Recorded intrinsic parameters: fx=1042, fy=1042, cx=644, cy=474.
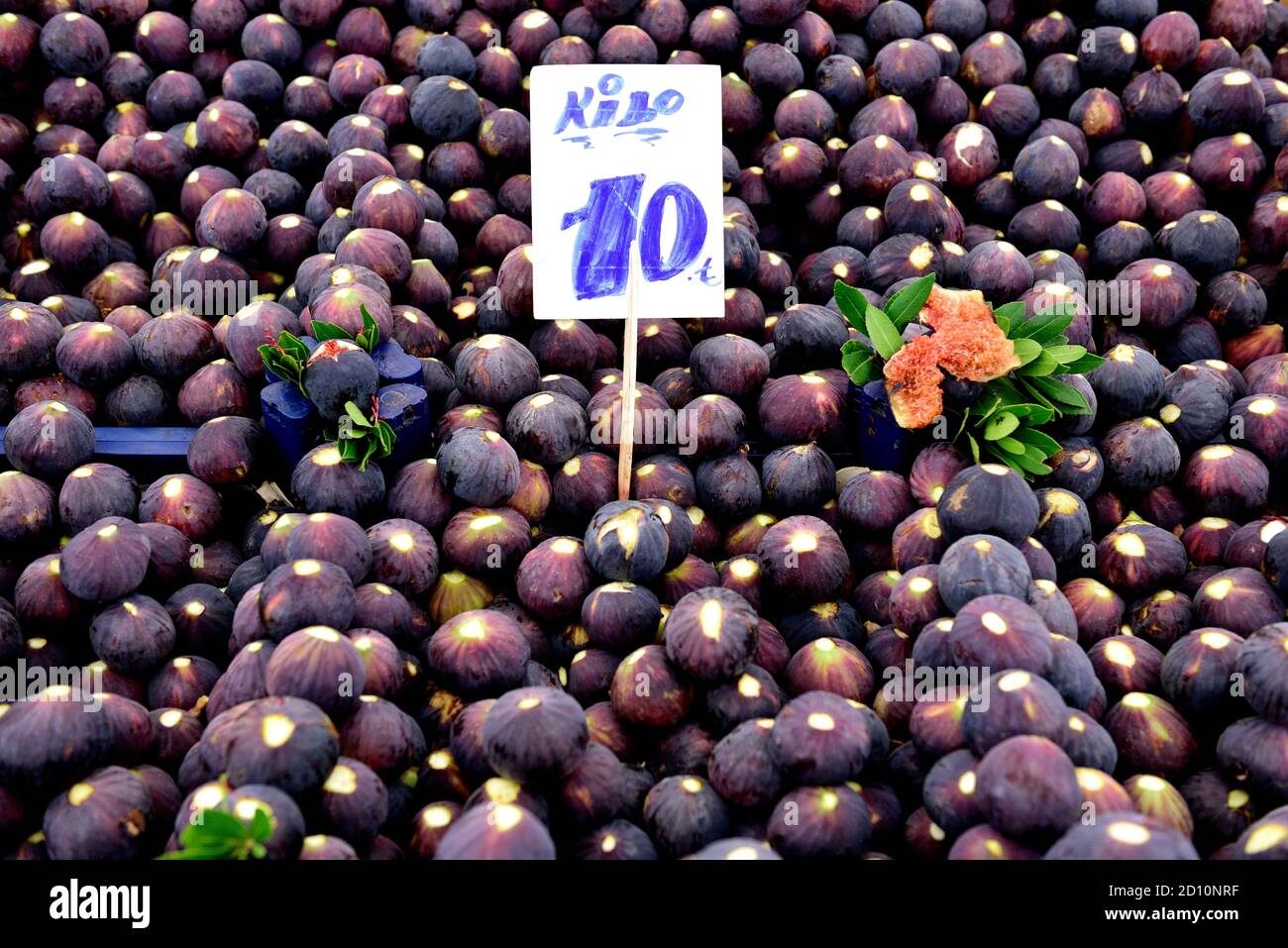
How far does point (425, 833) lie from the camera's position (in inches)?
84.4

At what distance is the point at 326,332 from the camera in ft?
9.54

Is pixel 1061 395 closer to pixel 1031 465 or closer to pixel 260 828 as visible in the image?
pixel 1031 465

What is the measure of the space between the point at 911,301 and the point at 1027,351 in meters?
0.37

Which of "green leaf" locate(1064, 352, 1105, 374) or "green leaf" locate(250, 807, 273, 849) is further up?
"green leaf" locate(1064, 352, 1105, 374)

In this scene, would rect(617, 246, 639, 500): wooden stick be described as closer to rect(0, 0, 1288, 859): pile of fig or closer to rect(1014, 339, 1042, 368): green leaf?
rect(0, 0, 1288, 859): pile of fig

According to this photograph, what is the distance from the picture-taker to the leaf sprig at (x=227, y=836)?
1.77 meters

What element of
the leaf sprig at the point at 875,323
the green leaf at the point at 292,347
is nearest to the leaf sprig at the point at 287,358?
the green leaf at the point at 292,347

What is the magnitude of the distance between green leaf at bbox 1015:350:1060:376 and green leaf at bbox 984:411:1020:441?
0.16 metres

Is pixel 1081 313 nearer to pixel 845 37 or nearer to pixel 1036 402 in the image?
pixel 1036 402

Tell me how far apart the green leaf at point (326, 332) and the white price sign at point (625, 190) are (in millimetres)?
571

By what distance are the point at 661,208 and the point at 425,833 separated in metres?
1.87

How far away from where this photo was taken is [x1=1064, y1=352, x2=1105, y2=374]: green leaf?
298cm

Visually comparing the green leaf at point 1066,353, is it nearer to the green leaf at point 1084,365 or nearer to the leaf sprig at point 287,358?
the green leaf at point 1084,365

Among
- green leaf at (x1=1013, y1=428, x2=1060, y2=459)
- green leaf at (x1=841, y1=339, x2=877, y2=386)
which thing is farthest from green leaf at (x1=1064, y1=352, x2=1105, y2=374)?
green leaf at (x1=841, y1=339, x2=877, y2=386)
